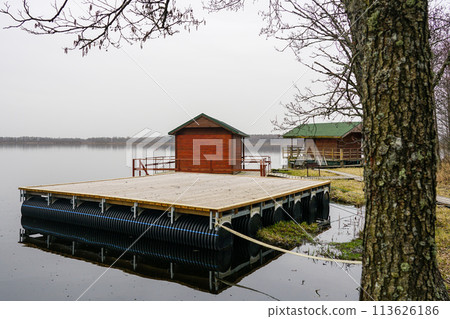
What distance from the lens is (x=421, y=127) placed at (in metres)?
2.77

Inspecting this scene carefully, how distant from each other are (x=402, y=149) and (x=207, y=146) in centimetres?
2057

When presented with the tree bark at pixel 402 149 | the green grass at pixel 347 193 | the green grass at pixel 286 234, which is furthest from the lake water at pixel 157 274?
the green grass at pixel 347 193

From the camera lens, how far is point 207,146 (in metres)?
23.2

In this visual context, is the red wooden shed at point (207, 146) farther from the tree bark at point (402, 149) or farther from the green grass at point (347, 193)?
the tree bark at point (402, 149)

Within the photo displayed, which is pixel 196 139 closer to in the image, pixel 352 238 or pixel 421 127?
pixel 352 238

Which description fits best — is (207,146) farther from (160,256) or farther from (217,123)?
(160,256)

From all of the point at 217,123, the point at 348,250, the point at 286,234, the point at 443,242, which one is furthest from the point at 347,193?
the point at 217,123

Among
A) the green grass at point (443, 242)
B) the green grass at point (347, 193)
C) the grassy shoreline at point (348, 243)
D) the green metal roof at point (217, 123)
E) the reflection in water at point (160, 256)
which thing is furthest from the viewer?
the green metal roof at point (217, 123)

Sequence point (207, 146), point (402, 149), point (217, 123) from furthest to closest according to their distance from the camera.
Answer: point (207, 146), point (217, 123), point (402, 149)

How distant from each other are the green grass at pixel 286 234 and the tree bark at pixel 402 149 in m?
6.89

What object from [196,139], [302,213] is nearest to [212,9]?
[302,213]

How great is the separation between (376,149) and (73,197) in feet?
35.7

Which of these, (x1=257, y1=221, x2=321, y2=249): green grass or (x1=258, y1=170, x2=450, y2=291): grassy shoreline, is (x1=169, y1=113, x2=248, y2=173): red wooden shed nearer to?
(x1=257, y1=221, x2=321, y2=249): green grass

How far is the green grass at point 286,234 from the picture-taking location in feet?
32.3
